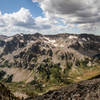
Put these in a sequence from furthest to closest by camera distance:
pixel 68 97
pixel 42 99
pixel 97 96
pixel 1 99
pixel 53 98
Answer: pixel 1 99 < pixel 42 99 < pixel 53 98 < pixel 68 97 < pixel 97 96

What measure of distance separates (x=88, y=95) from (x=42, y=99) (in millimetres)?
13724

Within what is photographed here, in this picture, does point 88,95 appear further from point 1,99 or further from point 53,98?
point 1,99

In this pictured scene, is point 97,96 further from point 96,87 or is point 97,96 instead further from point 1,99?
point 1,99

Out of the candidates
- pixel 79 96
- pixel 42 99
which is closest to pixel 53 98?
pixel 42 99

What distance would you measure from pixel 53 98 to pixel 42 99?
4251 mm

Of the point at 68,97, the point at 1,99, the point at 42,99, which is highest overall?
the point at 68,97

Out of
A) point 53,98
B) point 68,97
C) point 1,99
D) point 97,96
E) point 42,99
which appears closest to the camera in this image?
point 97,96

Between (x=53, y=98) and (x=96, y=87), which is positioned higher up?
(x=96, y=87)

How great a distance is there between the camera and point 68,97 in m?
34.3

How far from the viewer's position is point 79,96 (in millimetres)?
32969

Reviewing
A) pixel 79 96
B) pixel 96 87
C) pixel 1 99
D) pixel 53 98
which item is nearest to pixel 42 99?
pixel 53 98

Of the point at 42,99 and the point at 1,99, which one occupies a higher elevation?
the point at 42,99

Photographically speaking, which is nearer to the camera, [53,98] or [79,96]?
[79,96]

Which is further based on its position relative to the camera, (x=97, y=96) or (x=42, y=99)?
(x=42, y=99)
